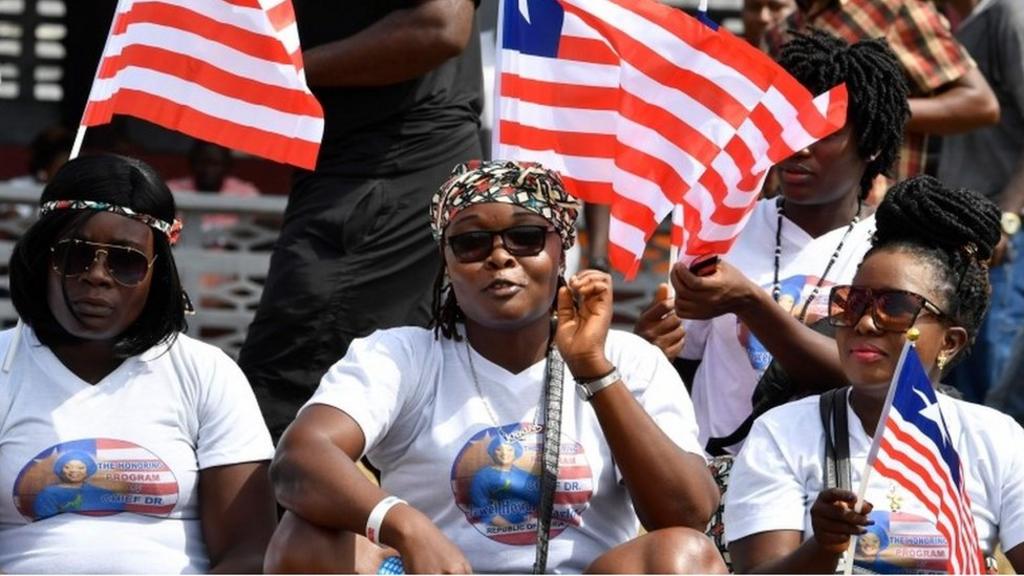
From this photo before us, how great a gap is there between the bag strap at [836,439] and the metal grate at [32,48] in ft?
30.0

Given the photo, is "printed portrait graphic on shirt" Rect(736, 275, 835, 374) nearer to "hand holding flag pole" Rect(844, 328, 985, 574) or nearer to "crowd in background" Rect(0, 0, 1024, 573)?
"crowd in background" Rect(0, 0, 1024, 573)

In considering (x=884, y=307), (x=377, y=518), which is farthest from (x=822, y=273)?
(x=377, y=518)

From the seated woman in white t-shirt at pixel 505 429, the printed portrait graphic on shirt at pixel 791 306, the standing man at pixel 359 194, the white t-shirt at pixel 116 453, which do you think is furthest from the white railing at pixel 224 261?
the seated woman in white t-shirt at pixel 505 429

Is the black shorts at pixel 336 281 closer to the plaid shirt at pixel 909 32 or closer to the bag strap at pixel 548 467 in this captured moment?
the bag strap at pixel 548 467

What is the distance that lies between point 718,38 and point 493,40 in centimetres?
310

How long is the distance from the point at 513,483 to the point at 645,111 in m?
1.37

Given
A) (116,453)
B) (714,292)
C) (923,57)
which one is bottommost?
(116,453)

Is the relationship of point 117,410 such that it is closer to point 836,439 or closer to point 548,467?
point 548,467

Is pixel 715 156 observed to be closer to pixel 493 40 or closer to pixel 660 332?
pixel 660 332

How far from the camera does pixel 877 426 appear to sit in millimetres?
5469

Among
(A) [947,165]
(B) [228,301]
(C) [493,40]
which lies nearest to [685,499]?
(A) [947,165]

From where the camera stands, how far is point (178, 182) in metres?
12.5

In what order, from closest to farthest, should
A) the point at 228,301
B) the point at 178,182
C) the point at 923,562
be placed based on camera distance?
the point at 923,562, the point at 228,301, the point at 178,182

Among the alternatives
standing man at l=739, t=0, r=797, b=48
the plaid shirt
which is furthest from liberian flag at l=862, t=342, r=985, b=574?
standing man at l=739, t=0, r=797, b=48
